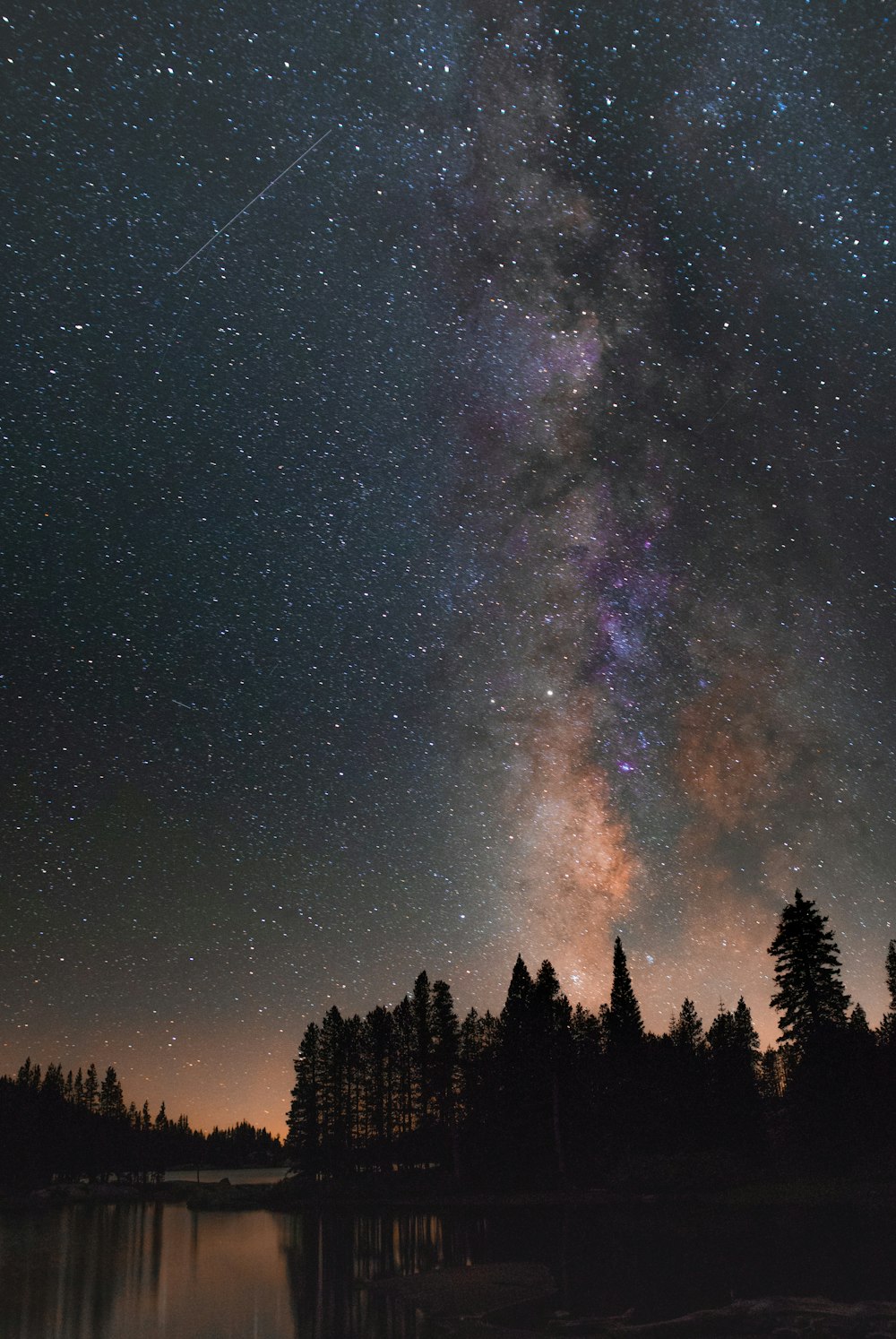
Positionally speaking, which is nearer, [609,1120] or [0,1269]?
[0,1269]

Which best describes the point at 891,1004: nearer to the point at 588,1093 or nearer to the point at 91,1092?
the point at 588,1093

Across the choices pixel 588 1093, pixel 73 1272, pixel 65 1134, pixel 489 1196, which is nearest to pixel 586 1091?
pixel 588 1093

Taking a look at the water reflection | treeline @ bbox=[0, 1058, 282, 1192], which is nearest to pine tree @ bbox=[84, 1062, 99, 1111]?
treeline @ bbox=[0, 1058, 282, 1192]

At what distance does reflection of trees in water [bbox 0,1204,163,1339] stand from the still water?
0.43 ft

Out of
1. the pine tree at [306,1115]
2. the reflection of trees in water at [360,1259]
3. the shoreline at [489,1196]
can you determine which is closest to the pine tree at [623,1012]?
the shoreline at [489,1196]

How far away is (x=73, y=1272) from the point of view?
127 ft

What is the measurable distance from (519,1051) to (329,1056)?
29.2m

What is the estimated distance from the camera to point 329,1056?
87.7 metres

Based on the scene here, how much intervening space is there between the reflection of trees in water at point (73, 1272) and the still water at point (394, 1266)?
0.13 m

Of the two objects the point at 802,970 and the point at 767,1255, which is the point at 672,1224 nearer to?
the point at 767,1255

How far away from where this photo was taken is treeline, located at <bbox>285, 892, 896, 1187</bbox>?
52.4 m

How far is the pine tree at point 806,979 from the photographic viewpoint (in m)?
54.2

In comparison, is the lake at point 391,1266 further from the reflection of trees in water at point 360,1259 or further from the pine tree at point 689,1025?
the pine tree at point 689,1025

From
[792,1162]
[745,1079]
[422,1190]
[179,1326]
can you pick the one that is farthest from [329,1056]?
[179,1326]
